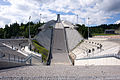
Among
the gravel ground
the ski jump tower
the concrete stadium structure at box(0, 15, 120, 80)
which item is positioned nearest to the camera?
the gravel ground

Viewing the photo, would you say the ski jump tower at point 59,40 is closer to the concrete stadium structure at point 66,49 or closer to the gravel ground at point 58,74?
the concrete stadium structure at point 66,49

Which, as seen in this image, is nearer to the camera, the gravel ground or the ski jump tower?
the gravel ground

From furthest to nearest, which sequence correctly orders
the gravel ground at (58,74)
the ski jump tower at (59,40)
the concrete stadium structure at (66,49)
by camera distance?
1. the ski jump tower at (59,40)
2. the concrete stadium structure at (66,49)
3. the gravel ground at (58,74)

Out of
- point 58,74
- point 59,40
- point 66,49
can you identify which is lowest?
point 66,49

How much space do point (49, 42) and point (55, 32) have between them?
7.35 metres

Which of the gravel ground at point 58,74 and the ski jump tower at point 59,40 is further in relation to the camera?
the ski jump tower at point 59,40

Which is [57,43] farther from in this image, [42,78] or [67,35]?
[42,78]

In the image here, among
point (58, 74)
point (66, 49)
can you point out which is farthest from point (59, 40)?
point (58, 74)

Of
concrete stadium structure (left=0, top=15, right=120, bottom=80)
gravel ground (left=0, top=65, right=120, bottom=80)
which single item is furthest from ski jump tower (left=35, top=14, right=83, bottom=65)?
gravel ground (left=0, top=65, right=120, bottom=80)

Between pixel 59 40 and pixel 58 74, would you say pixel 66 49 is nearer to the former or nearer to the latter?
pixel 59 40

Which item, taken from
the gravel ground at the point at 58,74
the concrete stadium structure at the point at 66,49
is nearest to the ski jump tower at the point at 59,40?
the concrete stadium structure at the point at 66,49

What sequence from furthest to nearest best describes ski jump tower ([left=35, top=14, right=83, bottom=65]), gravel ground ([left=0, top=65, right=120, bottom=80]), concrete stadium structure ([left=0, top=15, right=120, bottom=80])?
→ ski jump tower ([left=35, top=14, right=83, bottom=65])
concrete stadium structure ([left=0, top=15, right=120, bottom=80])
gravel ground ([left=0, top=65, right=120, bottom=80])

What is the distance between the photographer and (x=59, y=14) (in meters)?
50.3

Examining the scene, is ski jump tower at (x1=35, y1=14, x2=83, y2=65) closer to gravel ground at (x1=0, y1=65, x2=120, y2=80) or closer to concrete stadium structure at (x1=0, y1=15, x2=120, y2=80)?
concrete stadium structure at (x1=0, y1=15, x2=120, y2=80)
